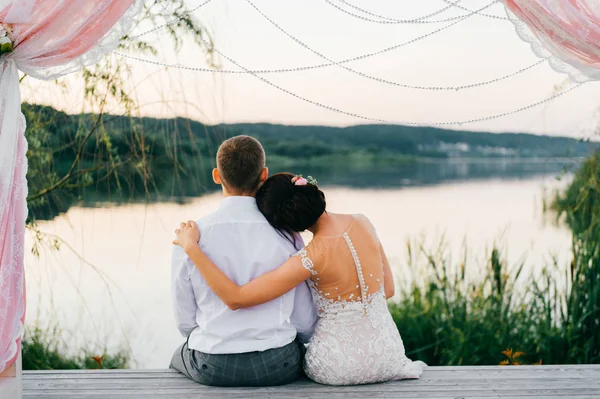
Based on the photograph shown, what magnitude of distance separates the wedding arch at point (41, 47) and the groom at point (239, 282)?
0.56 m

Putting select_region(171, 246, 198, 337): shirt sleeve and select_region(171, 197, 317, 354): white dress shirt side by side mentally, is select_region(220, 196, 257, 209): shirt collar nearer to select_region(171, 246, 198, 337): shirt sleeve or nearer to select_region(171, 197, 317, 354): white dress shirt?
select_region(171, 197, 317, 354): white dress shirt

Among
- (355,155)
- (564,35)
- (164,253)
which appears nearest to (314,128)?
(355,155)

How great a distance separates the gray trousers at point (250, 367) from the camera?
233 cm

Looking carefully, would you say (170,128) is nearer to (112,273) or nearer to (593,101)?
(112,273)

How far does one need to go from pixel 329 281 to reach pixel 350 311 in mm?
130

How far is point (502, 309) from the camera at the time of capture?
168 inches

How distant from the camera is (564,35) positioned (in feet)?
8.36

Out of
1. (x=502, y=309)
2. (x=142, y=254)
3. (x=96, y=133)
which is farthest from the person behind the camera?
(x=142, y=254)

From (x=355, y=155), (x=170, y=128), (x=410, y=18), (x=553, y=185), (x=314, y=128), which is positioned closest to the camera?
(x=410, y=18)

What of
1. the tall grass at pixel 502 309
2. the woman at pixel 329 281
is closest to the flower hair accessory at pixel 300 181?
the woman at pixel 329 281

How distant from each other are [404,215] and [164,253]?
6.97 ft

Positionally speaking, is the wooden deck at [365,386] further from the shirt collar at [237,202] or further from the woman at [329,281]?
the shirt collar at [237,202]

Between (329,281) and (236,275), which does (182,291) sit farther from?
(329,281)

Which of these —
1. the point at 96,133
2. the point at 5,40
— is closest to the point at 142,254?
the point at 96,133
